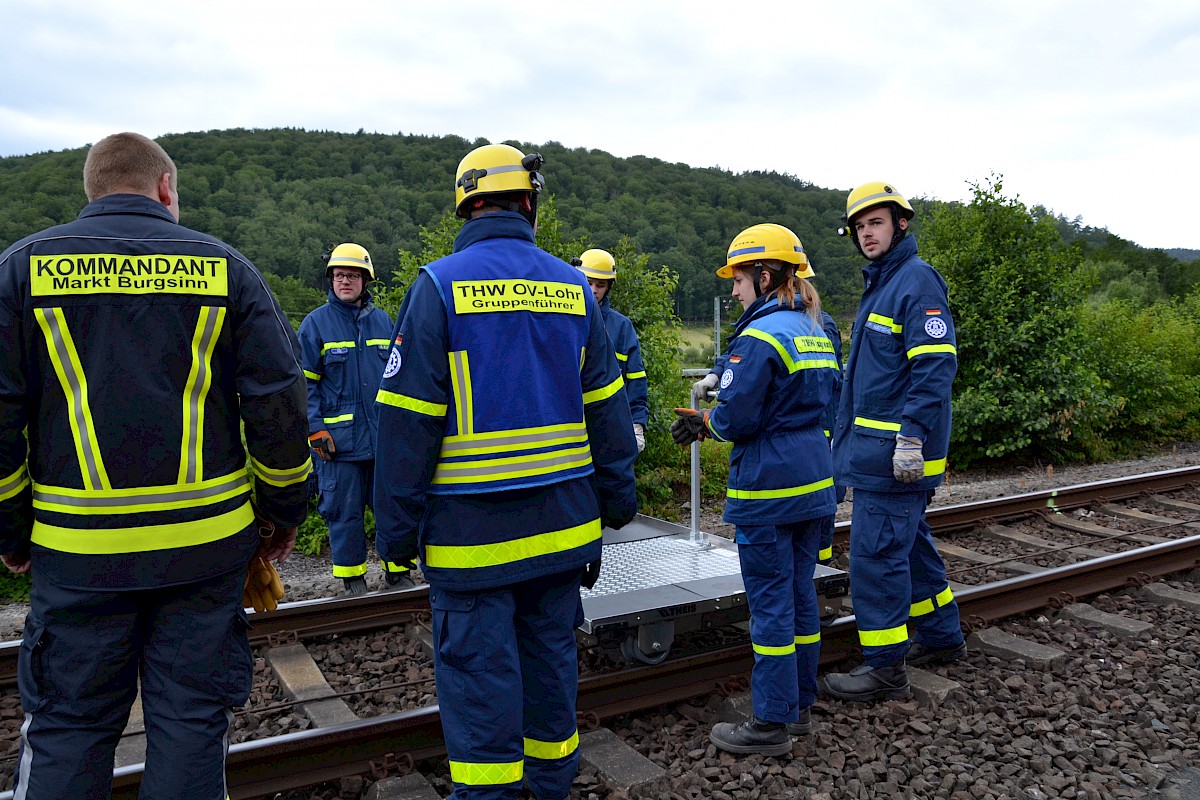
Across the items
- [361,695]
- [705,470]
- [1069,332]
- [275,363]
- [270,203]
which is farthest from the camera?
[270,203]

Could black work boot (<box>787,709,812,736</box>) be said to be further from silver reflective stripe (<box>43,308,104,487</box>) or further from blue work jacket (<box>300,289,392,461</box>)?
blue work jacket (<box>300,289,392,461</box>)

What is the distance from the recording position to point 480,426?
8.80 feet

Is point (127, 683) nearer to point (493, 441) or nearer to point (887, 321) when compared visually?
point (493, 441)

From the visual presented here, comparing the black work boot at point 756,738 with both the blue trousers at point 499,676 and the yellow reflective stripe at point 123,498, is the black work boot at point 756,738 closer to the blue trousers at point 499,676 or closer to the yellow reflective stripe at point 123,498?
the blue trousers at point 499,676

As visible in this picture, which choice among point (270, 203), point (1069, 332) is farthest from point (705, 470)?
point (270, 203)

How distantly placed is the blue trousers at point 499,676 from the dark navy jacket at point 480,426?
11 cm

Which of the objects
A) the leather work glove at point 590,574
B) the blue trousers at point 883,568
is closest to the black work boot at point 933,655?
the blue trousers at point 883,568

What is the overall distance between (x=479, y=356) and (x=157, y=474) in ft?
3.20

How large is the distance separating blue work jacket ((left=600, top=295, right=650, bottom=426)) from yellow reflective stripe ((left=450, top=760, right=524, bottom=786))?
3571 millimetres

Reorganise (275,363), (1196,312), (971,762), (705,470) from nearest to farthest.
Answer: (275,363)
(971,762)
(705,470)
(1196,312)

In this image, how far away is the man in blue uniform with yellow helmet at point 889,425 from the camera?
162 inches

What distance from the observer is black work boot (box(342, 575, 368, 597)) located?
18.6 feet

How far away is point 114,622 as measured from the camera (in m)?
2.35

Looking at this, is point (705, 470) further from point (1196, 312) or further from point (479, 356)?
point (1196, 312)
